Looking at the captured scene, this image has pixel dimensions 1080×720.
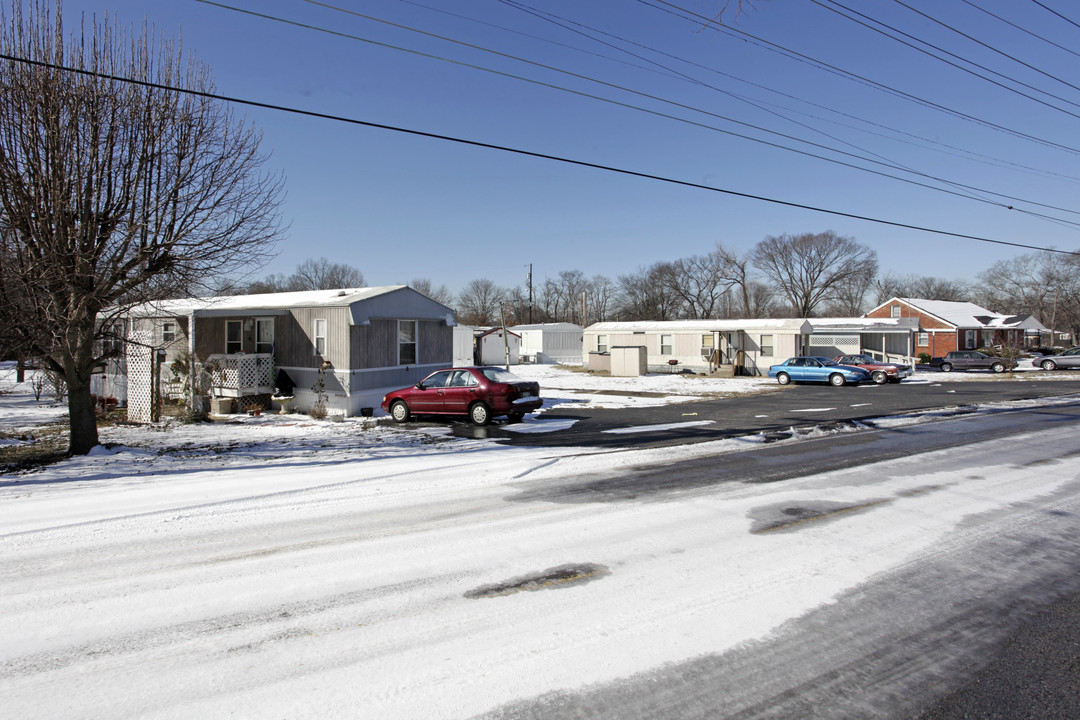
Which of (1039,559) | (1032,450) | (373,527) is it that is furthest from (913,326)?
(373,527)

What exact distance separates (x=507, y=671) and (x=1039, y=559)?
5.17 m

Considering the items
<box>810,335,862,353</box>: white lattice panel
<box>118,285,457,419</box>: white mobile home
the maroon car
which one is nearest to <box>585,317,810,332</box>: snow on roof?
<box>810,335,862,353</box>: white lattice panel

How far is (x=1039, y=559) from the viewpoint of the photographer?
572cm

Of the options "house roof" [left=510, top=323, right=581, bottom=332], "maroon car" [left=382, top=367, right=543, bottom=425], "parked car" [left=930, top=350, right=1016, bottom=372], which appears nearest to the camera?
"maroon car" [left=382, top=367, right=543, bottom=425]

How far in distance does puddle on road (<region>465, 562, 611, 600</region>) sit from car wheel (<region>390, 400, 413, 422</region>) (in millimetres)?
11669

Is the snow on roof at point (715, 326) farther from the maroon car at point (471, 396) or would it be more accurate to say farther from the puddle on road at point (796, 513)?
the puddle on road at point (796, 513)

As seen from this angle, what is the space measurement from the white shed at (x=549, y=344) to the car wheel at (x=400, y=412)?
120 ft

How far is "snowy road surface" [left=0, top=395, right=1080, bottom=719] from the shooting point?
3.57 metres

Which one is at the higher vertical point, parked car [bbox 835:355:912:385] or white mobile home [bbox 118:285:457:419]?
white mobile home [bbox 118:285:457:419]

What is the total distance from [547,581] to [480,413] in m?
10.5

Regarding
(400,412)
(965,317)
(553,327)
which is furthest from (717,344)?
(965,317)

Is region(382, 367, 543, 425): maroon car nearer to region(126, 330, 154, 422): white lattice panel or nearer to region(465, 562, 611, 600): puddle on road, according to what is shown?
region(126, 330, 154, 422): white lattice panel

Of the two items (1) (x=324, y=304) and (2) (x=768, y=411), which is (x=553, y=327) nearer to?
(2) (x=768, y=411)

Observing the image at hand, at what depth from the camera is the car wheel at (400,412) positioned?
1653 centimetres
